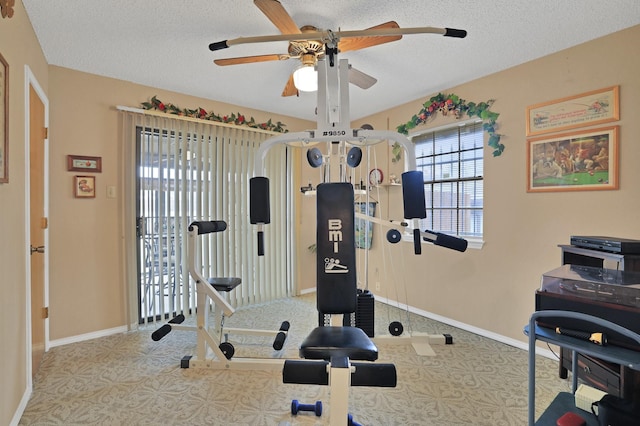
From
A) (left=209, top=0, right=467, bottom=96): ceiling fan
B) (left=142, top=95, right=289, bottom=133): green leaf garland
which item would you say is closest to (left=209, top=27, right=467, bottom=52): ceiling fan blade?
(left=209, top=0, right=467, bottom=96): ceiling fan

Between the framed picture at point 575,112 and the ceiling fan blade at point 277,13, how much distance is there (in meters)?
2.16

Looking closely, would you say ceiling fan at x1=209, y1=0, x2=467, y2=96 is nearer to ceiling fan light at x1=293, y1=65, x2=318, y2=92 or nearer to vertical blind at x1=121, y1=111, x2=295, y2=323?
ceiling fan light at x1=293, y1=65, x2=318, y2=92

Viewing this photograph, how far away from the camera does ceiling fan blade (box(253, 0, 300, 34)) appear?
1618mm

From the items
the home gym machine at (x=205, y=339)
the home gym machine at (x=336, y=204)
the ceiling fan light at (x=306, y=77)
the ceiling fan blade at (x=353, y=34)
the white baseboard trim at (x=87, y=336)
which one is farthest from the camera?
the white baseboard trim at (x=87, y=336)

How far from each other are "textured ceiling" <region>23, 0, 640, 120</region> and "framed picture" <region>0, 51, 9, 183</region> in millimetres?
654

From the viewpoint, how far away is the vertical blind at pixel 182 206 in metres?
3.27

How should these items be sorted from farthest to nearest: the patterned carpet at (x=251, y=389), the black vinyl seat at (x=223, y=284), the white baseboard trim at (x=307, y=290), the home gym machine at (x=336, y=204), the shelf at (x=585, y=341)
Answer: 1. the white baseboard trim at (x=307, y=290)
2. the black vinyl seat at (x=223, y=284)
3. the patterned carpet at (x=251, y=389)
4. the home gym machine at (x=336, y=204)
5. the shelf at (x=585, y=341)

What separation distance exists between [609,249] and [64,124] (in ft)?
14.2

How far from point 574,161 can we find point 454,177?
3.65 ft

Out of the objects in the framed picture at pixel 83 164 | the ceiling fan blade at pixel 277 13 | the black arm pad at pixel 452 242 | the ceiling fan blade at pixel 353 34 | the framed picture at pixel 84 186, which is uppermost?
the ceiling fan blade at pixel 277 13

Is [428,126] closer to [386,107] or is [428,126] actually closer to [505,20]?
[386,107]

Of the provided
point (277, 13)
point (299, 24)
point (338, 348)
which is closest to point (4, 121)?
point (277, 13)

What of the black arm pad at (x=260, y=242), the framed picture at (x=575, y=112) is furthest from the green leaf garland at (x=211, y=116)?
the framed picture at (x=575, y=112)

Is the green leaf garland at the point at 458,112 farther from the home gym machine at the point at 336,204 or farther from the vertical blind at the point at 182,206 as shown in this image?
the vertical blind at the point at 182,206
